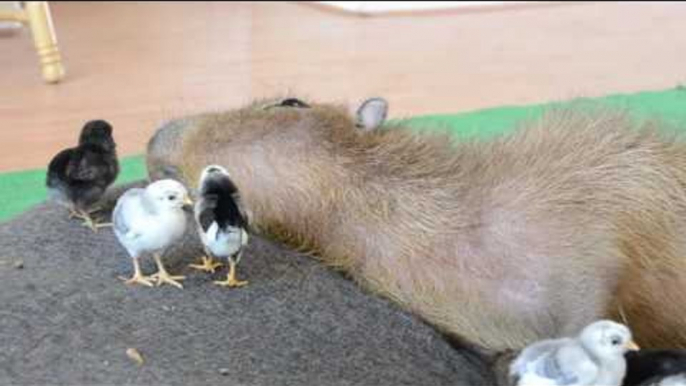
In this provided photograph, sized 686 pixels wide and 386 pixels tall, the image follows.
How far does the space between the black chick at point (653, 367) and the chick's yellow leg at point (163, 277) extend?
51cm

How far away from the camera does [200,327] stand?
1.15 meters

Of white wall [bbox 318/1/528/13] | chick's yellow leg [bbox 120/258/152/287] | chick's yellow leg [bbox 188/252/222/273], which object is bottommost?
white wall [bbox 318/1/528/13]

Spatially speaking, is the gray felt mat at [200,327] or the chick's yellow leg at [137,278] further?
the chick's yellow leg at [137,278]

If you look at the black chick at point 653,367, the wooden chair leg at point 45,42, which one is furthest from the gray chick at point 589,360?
the wooden chair leg at point 45,42

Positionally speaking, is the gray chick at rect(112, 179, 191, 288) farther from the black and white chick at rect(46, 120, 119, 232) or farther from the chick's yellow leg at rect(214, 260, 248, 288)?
the black and white chick at rect(46, 120, 119, 232)

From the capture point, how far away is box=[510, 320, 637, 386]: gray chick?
1.00 metres

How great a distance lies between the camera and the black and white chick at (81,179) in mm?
1385

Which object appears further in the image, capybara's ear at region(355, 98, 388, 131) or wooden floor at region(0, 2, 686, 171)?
wooden floor at region(0, 2, 686, 171)

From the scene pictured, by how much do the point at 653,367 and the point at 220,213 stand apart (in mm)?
480

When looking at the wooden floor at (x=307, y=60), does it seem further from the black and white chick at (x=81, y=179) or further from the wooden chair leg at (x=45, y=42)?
the black and white chick at (x=81, y=179)

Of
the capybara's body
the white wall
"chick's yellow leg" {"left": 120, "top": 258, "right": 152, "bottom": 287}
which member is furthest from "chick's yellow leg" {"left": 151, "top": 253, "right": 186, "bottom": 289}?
the white wall

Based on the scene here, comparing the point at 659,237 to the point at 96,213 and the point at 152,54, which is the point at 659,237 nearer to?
the point at 96,213

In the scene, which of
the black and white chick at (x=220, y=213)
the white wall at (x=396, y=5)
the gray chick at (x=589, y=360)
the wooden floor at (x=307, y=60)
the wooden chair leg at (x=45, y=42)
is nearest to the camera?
the gray chick at (x=589, y=360)

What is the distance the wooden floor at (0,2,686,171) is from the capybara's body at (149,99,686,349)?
1025 millimetres
